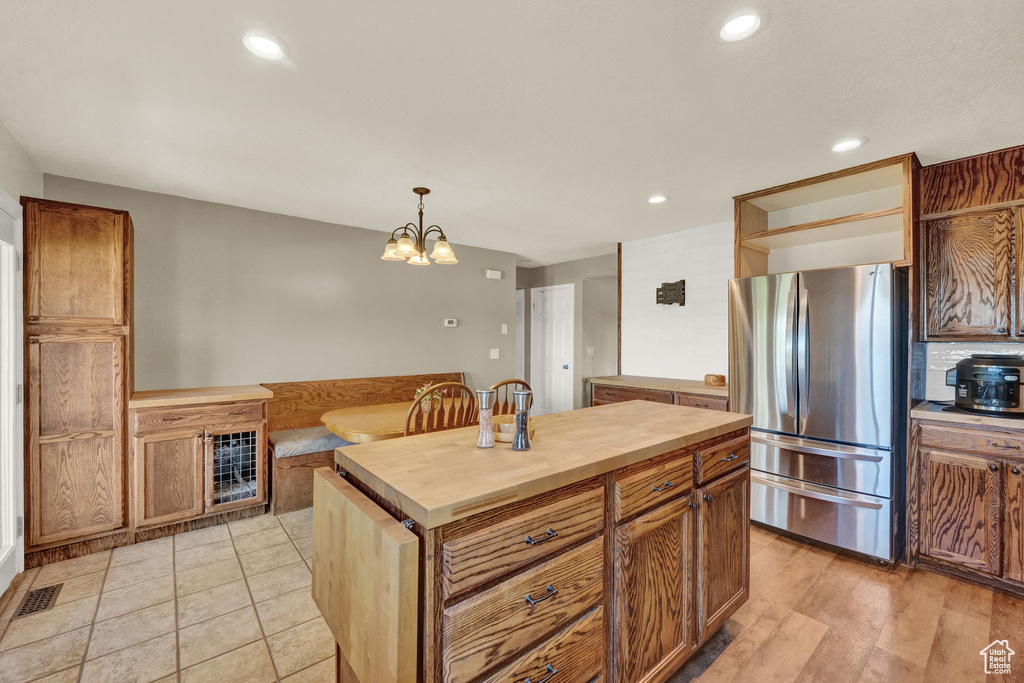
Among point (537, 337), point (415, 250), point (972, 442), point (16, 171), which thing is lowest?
point (972, 442)

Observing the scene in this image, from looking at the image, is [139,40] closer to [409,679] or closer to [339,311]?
[409,679]

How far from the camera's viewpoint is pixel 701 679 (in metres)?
1.70

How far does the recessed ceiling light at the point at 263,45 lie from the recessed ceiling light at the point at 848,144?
2.79 metres

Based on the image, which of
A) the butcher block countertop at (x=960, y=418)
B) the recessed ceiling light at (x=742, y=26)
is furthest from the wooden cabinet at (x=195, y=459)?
the butcher block countertop at (x=960, y=418)

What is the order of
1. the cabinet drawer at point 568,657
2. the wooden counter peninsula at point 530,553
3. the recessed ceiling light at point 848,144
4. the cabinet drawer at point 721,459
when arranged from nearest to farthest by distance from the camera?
the wooden counter peninsula at point 530,553
the cabinet drawer at point 568,657
the cabinet drawer at point 721,459
the recessed ceiling light at point 848,144

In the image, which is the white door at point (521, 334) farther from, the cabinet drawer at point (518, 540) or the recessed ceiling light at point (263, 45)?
the cabinet drawer at point (518, 540)

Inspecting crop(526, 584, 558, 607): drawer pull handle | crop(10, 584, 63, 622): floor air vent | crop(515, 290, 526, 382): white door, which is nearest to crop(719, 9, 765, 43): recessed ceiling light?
crop(526, 584, 558, 607): drawer pull handle

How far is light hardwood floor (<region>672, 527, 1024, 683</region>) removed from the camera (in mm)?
1753

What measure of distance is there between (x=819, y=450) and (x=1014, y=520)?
859mm

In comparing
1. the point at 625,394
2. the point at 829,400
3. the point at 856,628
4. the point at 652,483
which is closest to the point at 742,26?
the point at 652,483

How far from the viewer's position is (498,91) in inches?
75.8

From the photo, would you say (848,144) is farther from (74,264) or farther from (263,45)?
(74,264)

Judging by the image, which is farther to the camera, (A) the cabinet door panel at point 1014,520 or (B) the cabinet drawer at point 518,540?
(A) the cabinet door panel at point 1014,520

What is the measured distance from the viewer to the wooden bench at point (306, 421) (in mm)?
3324
